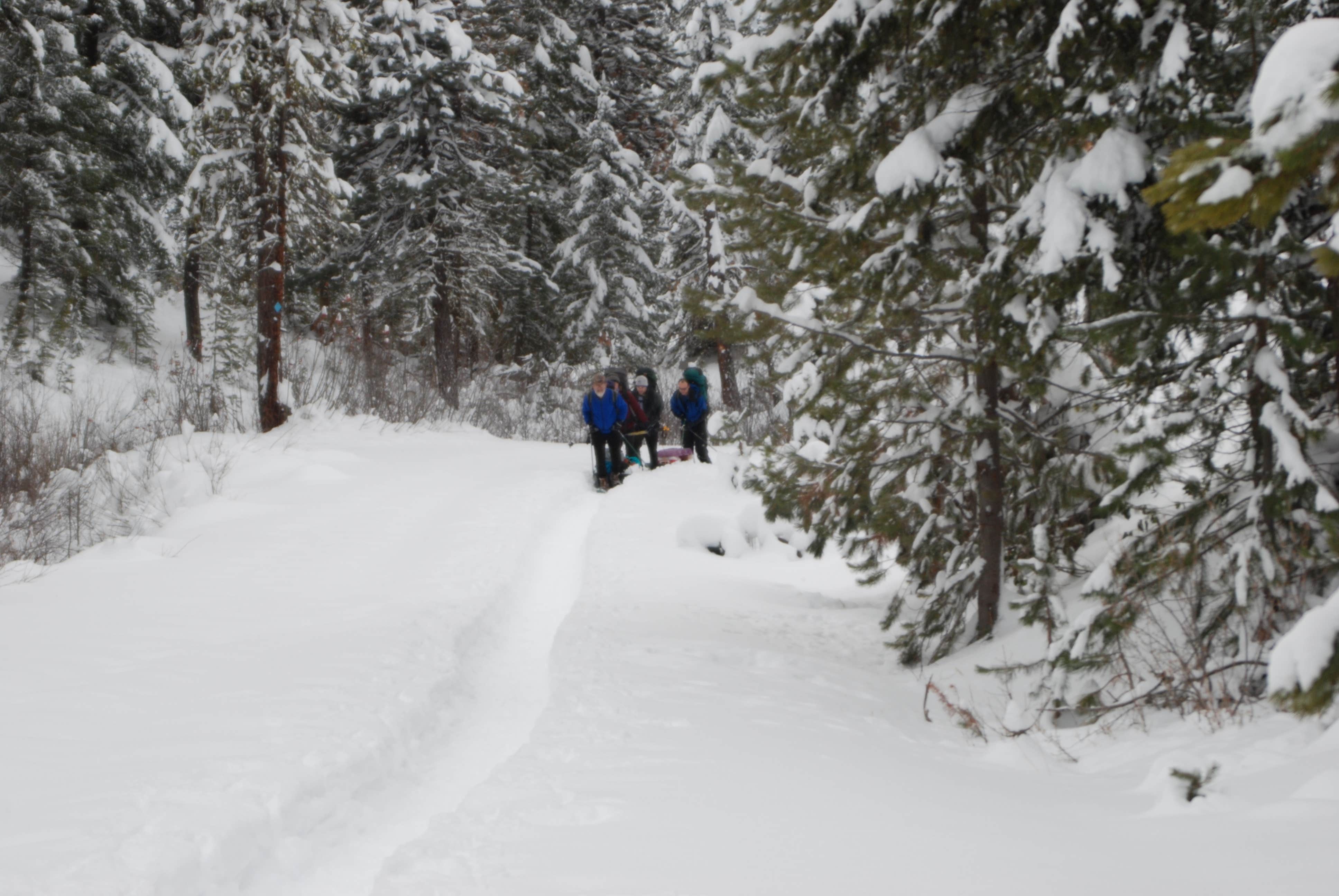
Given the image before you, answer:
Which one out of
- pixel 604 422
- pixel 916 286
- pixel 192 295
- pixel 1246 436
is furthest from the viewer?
pixel 192 295

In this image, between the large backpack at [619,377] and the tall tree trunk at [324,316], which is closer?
the large backpack at [619,377]

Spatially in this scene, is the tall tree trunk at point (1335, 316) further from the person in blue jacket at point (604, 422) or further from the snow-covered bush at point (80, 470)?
the person in blue jacket at point (604, 422)

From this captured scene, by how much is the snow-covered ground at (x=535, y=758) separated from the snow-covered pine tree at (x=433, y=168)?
45.3 feet

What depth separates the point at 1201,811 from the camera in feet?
10.1

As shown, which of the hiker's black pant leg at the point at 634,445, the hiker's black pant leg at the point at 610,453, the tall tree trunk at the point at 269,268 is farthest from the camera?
the hiker's black pant leg at the point at 634,445

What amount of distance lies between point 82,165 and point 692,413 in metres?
13.7

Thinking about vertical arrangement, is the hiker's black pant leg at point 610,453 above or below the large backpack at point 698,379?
below

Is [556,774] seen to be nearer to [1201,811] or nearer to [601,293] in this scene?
[1201,811]

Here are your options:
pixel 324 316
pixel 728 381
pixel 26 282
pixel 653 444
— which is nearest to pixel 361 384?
pixel 324 316

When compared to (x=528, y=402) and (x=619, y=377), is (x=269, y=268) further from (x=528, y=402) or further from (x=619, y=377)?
(x=528, y=402)

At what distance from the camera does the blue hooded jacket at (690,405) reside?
55.4 feet

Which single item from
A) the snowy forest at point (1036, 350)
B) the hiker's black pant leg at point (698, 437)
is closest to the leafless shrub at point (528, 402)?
the hiker's black pant leg at point (698, 437)

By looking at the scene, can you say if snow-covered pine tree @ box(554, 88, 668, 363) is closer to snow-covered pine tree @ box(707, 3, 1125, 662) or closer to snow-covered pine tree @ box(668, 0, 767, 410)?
snow-covered pine tree @ box(668, 0, 767, 410)

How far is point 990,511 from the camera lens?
6250 millimetres
